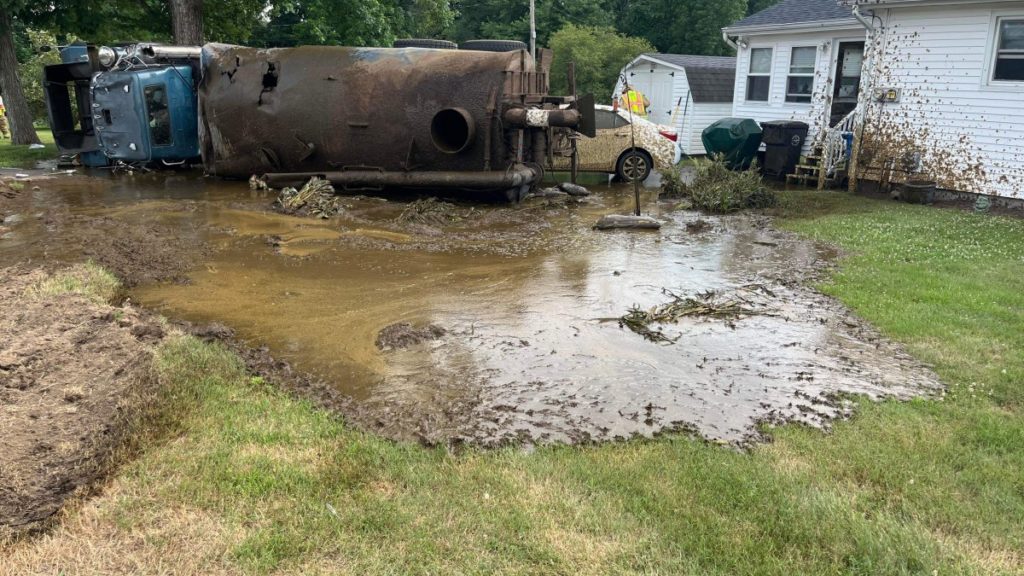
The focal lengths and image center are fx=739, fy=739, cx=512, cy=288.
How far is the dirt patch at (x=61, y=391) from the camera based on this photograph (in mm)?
3490

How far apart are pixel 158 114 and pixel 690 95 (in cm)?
1510

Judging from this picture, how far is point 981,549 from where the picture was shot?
3324 mm

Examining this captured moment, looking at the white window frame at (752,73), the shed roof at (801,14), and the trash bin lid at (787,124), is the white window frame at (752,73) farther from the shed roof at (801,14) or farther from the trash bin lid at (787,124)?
the trash bin lid at (787,124)

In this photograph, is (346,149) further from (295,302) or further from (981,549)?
(981,549)

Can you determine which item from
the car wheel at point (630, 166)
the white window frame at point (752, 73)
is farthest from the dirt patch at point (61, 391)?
the white window frame at point (752, 73)

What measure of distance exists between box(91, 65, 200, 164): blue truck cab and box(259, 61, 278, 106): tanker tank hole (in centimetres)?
282

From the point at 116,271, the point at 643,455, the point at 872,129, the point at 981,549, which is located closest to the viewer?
the point at 981,549

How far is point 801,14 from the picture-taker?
17.3 m

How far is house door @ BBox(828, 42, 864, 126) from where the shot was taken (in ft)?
54.1

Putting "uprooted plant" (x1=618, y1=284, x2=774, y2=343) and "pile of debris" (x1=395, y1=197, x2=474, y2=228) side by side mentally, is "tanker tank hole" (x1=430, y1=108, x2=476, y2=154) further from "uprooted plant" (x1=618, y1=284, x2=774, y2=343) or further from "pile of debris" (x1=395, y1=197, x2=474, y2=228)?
"uprooted plant" (x1=618, y1=284, x2=774, y2=343)

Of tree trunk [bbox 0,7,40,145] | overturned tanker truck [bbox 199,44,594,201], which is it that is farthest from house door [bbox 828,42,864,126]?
tree trunk [bbox 0,7,40,145]

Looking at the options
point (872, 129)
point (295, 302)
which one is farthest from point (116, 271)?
point (872, 129)

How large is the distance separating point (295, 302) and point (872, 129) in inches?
482

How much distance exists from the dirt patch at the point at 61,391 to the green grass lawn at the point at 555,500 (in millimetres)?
180
